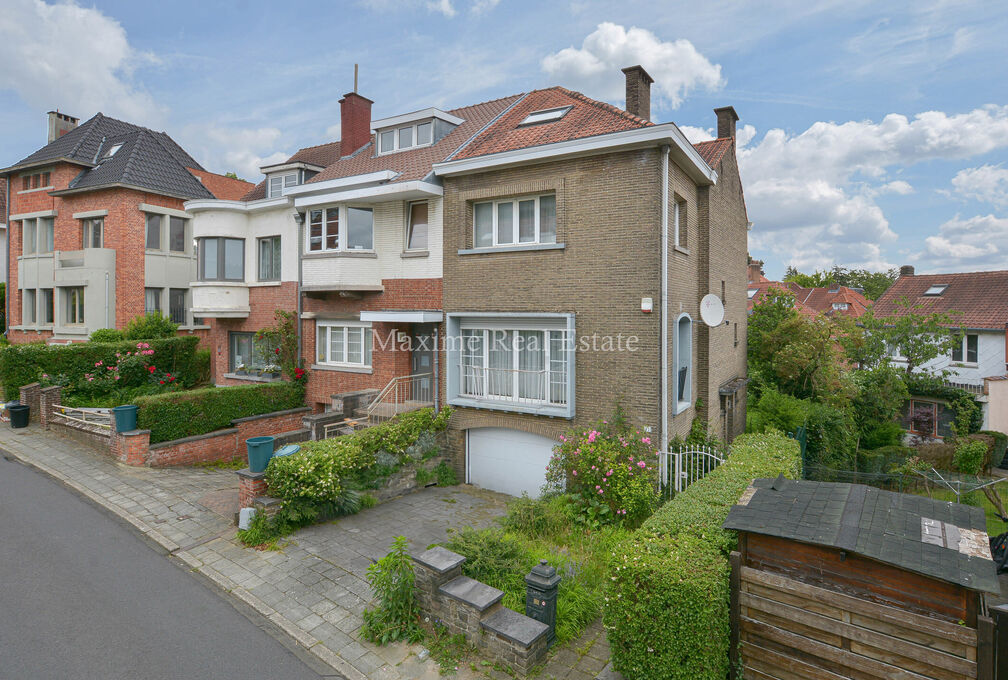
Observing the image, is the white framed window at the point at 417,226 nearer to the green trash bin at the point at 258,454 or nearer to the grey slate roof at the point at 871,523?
the green trash bin at the point at 258,454

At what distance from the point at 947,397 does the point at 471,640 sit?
26.6 meters

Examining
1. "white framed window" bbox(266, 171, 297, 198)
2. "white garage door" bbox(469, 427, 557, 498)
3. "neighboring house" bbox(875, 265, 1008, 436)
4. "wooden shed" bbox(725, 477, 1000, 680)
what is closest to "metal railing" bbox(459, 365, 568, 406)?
"white garage door" bbox(469, 427, 557, 498)

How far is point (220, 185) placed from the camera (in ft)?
91.6

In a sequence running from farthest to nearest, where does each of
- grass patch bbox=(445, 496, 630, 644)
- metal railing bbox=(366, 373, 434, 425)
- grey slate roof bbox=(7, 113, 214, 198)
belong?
grey slate roof bbox=(7, 113, 214, 198) → metal railing bbox=(366, 373, 434, 425) → grass patch bbox=(445, 496, 630, 644)

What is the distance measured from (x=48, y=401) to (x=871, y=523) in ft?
64.5

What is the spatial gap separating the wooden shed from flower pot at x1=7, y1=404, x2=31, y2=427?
1940 cm

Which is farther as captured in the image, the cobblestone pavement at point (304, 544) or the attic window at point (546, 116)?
the attic window at point (546, 116)

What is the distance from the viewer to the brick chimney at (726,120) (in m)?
15.7

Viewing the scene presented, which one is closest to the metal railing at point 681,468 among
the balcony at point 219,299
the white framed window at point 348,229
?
the white framed window at point 348,229

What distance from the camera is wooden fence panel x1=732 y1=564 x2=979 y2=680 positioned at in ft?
14.6

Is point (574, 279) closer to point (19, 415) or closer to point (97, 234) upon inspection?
point (19, 415)

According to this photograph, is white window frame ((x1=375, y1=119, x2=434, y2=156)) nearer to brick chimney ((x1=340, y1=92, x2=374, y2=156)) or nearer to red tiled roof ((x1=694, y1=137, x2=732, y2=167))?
brick chimney ((x1=340, y1=92, x2=374, y2=156))

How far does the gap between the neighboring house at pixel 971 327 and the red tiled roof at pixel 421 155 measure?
915 inches

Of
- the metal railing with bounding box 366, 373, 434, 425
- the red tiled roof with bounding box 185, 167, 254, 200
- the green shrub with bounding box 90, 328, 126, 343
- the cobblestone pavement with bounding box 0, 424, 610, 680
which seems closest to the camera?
the cobblestone pavement with bounding box 0, 424, 610, 680
